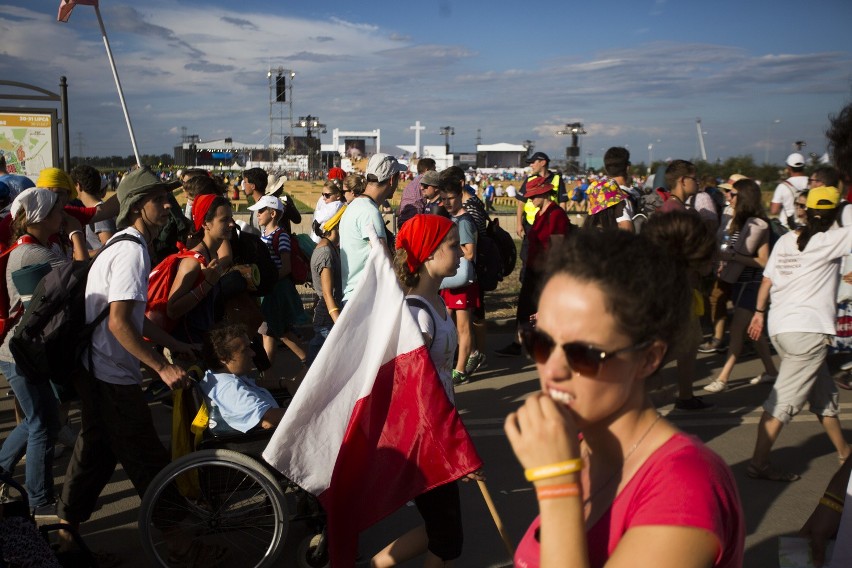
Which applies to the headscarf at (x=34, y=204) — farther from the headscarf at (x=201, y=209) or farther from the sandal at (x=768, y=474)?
the sandal at (x=768, y=474)

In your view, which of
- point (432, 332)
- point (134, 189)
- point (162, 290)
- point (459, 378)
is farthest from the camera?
point (459, 378)

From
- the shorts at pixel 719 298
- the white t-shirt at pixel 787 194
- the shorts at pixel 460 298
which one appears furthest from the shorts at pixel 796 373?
the white t-shirt at pixel 787 194

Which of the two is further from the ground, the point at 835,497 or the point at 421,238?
the point at 421,238

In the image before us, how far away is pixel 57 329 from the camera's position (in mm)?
3570

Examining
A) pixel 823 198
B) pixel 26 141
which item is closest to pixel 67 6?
pixel 26 141

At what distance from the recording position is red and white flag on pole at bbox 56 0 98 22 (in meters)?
10.0

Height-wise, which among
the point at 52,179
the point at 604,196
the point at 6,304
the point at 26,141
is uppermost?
the point at 26,141

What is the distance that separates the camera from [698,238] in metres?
3.40

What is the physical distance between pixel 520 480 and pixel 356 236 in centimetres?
239

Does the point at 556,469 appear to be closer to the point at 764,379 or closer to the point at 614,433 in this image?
the point at 614,433

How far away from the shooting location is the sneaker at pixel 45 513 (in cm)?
413

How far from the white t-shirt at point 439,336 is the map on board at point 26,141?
Answer: 880 centimetres

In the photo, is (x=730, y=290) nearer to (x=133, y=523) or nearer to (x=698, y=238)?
(x=698, y=238)

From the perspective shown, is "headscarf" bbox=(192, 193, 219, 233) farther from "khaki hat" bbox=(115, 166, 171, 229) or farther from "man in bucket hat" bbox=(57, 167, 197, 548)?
"man in bucket hat" bbox=(57, 167, 197, 548)
